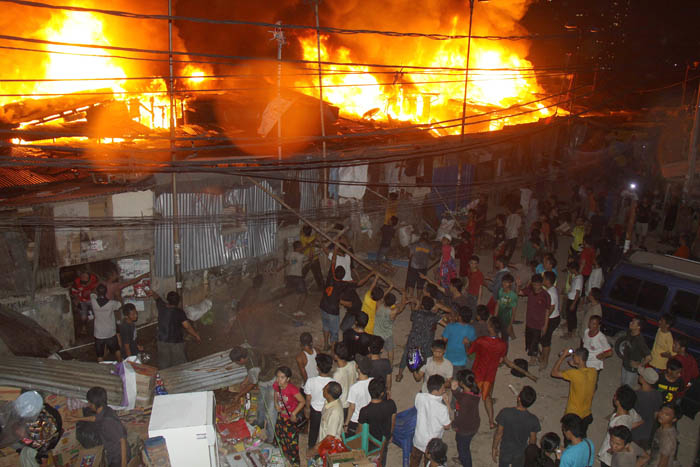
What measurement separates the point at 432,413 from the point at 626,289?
18.8 ft

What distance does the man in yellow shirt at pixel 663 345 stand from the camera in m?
7.79

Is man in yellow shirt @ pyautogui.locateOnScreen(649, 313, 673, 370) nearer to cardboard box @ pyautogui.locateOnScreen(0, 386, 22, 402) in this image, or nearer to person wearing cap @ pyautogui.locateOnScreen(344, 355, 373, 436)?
person wearing cap @ pyautogui.locateOnScreen(344, 355, 373, 436)

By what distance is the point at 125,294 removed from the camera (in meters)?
11.1

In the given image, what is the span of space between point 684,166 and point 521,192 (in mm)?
4915

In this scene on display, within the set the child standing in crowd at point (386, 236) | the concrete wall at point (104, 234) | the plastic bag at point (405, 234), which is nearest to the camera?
the concrete wall at point (104, 234)

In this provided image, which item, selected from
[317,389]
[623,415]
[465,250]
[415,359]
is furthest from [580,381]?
[465,250]

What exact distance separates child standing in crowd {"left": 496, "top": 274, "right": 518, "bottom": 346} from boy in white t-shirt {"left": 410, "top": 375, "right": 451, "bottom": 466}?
3.45 m

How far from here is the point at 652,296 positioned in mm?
9523

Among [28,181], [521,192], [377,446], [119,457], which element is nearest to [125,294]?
[28,181]

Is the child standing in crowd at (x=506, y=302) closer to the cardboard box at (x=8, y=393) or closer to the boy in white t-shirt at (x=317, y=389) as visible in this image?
the boy in white t-shirt at (x=317, y=389)

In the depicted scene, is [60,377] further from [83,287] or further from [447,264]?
[447,264]

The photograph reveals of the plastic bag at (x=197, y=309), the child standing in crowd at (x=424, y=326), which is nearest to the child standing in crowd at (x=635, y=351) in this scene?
the child standing in crowd at (x=424, y=326)

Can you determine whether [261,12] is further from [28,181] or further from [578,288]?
[578,288]

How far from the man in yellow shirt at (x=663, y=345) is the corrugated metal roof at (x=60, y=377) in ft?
25.0
